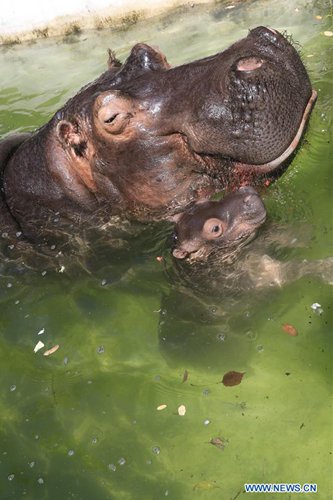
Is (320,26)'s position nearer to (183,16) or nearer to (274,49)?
(183,16)

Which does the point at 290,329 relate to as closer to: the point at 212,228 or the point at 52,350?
the point at 212,228

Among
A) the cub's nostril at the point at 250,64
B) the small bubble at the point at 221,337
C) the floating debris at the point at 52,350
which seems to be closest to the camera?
the cub's nostril at the point at 250,64

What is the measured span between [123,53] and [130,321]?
17.2 ft

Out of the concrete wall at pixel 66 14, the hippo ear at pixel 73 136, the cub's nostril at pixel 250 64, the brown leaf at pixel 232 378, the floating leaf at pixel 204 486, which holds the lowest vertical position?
the floating leaf at pixel 204 486

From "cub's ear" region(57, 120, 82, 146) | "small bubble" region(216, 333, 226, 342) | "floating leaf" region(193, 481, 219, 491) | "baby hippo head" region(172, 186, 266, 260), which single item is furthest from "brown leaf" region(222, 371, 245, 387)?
"cub's ear" region(57, 120, 82, 146)

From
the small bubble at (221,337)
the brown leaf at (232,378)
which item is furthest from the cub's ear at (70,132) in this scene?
the brown leaf at (232,378)

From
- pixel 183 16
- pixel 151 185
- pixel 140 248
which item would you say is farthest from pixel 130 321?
pixel 183 16

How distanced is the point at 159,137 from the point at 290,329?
154cm

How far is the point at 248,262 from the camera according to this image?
4.77 meters

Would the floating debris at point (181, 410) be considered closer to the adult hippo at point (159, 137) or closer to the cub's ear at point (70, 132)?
the adult hippo at point (159, 137)

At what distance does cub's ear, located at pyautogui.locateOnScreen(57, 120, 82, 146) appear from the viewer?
174 inches

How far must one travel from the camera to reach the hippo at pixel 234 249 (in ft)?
14.5

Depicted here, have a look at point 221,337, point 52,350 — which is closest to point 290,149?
point 221,337

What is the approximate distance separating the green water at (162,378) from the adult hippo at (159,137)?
57 cm
